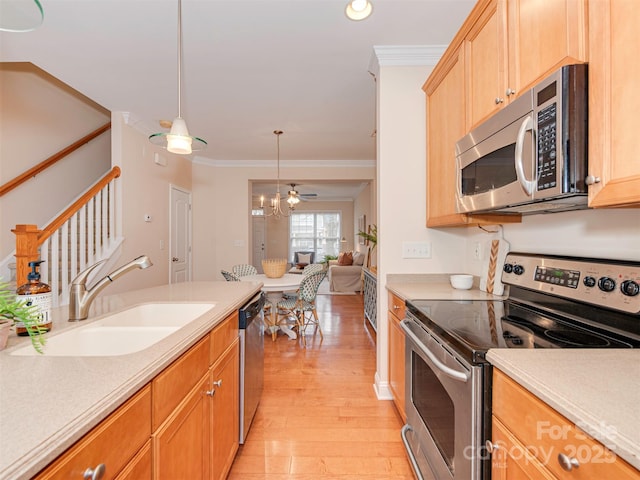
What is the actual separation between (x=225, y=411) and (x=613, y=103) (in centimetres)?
186

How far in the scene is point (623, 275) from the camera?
3.55ft

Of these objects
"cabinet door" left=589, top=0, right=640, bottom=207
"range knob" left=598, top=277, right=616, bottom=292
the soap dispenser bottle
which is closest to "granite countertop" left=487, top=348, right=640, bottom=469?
"range knob" left=598, top=277, right=616, bottom=292

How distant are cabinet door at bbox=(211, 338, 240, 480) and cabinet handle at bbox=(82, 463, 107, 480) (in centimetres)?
69

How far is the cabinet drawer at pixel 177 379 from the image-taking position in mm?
876

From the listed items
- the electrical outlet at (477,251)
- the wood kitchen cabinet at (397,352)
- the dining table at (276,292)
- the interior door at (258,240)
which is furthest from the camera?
the interior door at (258,240)

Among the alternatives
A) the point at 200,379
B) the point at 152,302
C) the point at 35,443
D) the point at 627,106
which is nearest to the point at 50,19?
the point at 152,302

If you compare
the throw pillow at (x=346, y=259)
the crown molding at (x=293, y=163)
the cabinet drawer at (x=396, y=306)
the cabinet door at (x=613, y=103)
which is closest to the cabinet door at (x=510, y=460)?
the cabinet door at (x=613, y=103)

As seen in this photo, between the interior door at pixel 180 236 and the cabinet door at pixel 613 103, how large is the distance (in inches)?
187

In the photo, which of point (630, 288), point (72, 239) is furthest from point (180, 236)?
point (630, 288)

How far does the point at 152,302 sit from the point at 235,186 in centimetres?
414

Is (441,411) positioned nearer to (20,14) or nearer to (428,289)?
(428,289)

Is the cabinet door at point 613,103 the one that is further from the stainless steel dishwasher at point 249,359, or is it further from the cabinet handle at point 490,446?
the stainless steel dishwasher at point 249,359

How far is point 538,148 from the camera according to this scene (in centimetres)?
112

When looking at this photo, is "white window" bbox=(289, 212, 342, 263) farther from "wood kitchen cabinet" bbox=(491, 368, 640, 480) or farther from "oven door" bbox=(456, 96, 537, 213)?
"wood kitchen cabinet" bbox=(491, 368, 640, 480)
